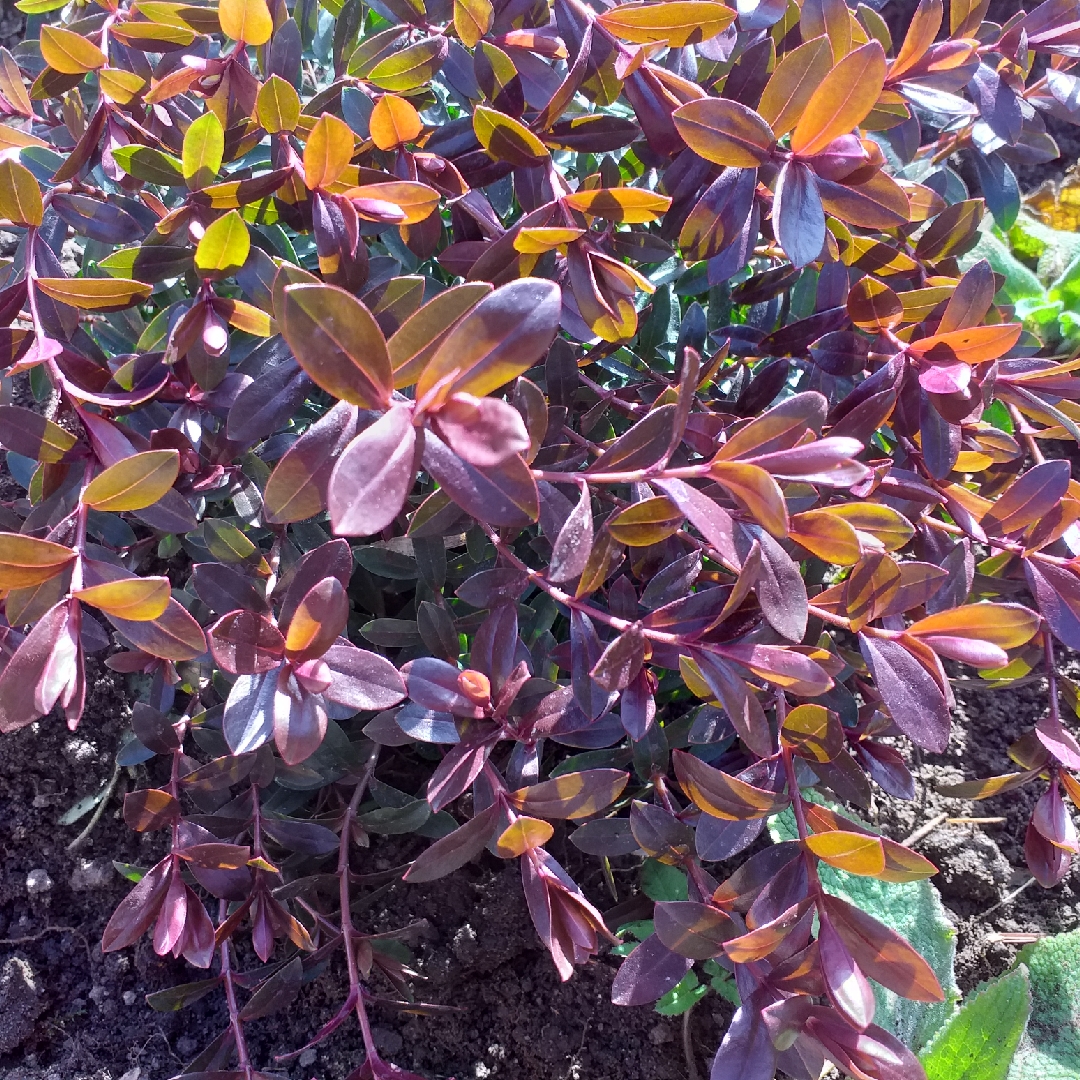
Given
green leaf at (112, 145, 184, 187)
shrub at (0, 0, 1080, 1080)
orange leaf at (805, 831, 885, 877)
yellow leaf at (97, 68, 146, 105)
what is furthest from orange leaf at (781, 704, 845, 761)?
yellow leaf at (97, 68, 146, 105)

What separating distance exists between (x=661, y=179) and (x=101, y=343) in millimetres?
1054

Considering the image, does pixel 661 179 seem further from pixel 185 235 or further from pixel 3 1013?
pixel 3 1013

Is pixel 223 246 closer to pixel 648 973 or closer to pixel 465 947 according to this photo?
pixel 648 973

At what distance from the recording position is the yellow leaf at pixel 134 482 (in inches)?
37.0

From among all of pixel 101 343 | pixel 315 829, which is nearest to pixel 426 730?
pixel 315 829

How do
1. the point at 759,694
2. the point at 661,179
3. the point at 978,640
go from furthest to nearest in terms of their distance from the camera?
the point at 661,179, the point at 759,694, the point at 978,640

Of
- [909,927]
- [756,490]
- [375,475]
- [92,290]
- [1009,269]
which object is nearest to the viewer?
[375,475]

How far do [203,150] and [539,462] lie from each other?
22.8 inches

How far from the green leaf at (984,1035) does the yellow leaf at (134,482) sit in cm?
149

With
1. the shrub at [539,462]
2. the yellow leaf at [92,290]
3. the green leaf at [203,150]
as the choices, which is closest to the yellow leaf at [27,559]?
the shrub at [539,462]

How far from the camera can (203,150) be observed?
110 cm

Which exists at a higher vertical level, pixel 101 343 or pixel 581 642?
pixel 581 642

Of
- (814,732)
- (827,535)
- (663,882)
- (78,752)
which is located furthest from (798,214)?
(78,752)

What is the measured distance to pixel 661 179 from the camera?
50.4 inches
